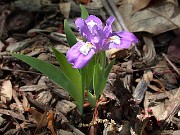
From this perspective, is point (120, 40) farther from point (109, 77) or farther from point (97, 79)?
point (109, 77)

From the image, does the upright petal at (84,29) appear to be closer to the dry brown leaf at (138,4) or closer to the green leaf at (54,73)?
the green leaf at (54,73)

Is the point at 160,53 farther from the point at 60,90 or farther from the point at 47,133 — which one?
the point at 47,133

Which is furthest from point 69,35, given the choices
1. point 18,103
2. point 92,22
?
point 18,103

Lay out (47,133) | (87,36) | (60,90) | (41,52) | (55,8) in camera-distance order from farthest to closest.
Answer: (55,8) < (41,52) < (60,90) < (47,133) < (87,36)

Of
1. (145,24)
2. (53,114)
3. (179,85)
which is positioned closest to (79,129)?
(53,114)

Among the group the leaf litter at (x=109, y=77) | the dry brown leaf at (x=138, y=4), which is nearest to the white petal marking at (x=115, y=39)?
the leaf litter at (x=109, y=77)

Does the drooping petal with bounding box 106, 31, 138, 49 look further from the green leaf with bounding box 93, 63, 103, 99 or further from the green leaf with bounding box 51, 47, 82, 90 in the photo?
the green leaf with bounding box 51, 47, 82, 90

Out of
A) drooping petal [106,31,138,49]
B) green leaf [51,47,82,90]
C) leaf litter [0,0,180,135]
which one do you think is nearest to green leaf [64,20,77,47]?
green leaf [51,47,82,90]
